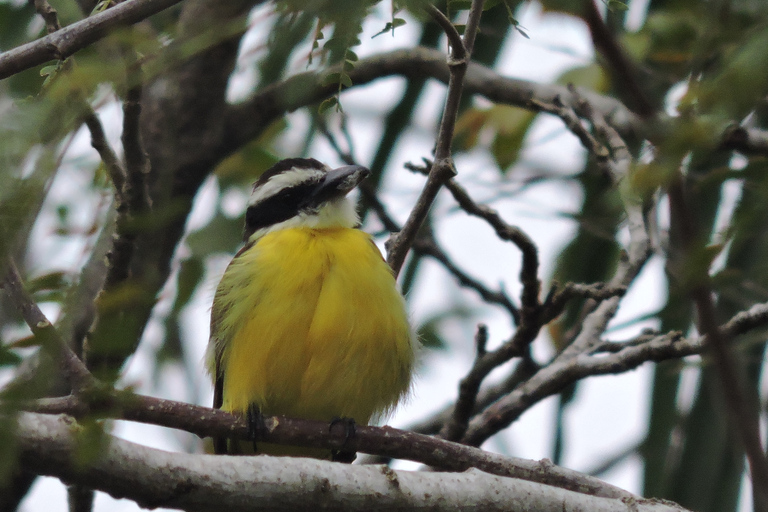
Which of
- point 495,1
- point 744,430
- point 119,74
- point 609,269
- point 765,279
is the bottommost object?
point 744,430

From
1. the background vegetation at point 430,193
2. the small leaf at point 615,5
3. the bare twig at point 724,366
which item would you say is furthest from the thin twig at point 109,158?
the bare twig at point 724,366

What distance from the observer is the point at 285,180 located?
463 cm

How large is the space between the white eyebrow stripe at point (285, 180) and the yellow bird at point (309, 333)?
427 millimetres

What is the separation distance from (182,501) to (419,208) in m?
1.52

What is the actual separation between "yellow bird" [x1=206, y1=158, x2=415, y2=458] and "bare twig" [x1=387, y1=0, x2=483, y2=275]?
238mm

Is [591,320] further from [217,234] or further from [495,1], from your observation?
[495,1]

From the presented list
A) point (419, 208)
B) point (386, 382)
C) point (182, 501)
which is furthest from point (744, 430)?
point (386, 382)

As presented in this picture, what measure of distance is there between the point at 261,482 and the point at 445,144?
1347mm

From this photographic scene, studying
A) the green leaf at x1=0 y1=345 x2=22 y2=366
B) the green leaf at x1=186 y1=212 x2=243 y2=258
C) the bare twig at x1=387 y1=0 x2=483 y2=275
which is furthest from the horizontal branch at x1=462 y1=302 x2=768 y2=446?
the green leaf at x1=0 y1=345 x2=22 y2=366

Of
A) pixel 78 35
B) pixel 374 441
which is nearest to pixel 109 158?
pixel 78 35

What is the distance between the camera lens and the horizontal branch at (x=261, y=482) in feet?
6.52

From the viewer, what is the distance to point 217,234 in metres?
4.46

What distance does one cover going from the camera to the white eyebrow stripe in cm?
462

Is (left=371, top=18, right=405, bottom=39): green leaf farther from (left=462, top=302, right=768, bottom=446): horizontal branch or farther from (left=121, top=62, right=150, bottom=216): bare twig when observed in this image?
(left=462, top=302, right=768, bottom=446): horizontal branch
